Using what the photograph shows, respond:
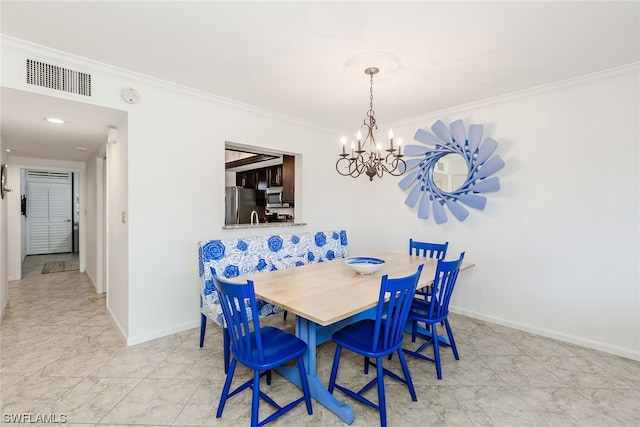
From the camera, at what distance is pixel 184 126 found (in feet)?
9.35

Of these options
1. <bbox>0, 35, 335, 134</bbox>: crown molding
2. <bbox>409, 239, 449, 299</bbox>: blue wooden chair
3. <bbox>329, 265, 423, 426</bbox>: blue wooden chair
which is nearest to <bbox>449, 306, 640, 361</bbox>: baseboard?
<bbox>409, 239, 449, 299</bbox>: blue wooden chair

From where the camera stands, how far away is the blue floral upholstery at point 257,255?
238 centimetres

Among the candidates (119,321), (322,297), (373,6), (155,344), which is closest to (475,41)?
(373,6)

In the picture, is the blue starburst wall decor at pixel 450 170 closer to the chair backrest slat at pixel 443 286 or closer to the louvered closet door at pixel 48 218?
the chair backrest slat at pixel 443 286

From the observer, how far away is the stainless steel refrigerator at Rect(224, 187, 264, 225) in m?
4.83

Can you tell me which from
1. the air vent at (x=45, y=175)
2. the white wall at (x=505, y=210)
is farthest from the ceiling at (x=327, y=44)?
the air vent at (x=45, y=175)

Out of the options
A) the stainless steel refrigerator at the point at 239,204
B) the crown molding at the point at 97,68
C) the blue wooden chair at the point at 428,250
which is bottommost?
the blue wooden chair at the point at 428,250

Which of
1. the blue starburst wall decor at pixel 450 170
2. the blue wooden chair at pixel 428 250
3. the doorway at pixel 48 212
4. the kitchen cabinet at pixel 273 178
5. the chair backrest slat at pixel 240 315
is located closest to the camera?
the chair backrest slat at pixel 240 315

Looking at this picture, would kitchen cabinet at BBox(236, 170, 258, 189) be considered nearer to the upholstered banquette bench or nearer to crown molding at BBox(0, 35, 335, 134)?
crown molding at BBox(0, 35, 335, 134)

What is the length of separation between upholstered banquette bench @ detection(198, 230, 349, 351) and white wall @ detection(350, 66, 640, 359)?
5.03 ft

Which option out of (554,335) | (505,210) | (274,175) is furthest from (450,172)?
(274,175)

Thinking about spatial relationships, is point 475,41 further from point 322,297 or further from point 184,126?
point 184,126

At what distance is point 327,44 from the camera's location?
2057 mm

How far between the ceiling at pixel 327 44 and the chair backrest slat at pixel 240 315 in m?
1.56
